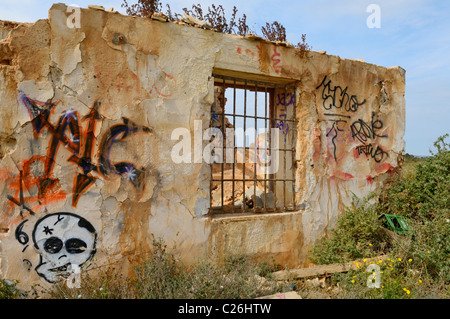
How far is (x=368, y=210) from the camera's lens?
15.1ft

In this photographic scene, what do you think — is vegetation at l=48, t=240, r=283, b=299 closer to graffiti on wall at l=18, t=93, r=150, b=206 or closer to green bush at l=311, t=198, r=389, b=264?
graffiti on wall at l=18, t=93, r=150, b=206

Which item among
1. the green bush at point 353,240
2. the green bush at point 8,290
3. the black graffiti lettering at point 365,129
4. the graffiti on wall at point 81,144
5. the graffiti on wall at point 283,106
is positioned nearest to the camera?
the green bush at point 8,290

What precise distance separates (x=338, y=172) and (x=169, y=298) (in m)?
3.00

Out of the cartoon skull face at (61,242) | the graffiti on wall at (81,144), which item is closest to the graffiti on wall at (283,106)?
the graffiti on wall at (81,144)

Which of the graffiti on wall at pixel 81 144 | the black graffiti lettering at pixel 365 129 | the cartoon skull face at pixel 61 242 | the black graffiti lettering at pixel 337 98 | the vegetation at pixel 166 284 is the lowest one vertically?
the vegetation at pixel 166 284

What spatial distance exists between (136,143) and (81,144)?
1.73 feet

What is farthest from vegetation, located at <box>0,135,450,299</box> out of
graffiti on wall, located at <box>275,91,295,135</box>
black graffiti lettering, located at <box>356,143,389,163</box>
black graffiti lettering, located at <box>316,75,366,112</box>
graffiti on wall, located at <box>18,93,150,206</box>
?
graffiti on wall, located at <box>275,91,295,135</box>

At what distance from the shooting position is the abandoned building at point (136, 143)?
9.78 feet

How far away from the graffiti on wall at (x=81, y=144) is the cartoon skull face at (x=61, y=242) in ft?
0.71

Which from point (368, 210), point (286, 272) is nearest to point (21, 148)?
point (286, 272)

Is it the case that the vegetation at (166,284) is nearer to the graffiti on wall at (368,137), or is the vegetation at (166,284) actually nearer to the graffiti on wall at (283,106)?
the graffiti on wall at (283,106)

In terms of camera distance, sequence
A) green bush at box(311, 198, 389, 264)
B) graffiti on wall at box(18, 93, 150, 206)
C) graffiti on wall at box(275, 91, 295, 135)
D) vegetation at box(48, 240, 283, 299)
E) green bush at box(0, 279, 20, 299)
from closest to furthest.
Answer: green bush at box(0, 279, 20, 299) → vegetation at box(48, 240, 283, 299) → graffiti on wall at box(18, 93, 150, 206) → green bush at box(311, 198, 389, 264) → graffiti on wall at box(275, 91, 295, 135)

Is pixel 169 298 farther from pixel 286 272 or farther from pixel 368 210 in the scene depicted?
pixel 368 210

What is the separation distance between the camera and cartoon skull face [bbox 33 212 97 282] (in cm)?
301
